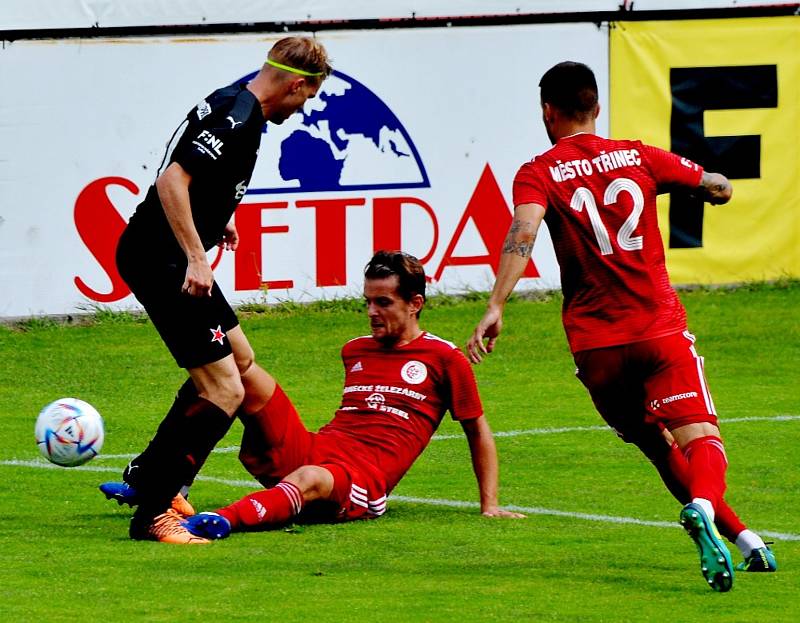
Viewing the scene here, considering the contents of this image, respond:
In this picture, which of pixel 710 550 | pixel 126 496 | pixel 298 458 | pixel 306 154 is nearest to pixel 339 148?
pixel 306 154

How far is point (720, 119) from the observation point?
15.8 m

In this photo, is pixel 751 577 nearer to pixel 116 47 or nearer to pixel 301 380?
pixel 301 380

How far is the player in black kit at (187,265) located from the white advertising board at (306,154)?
7.28 m

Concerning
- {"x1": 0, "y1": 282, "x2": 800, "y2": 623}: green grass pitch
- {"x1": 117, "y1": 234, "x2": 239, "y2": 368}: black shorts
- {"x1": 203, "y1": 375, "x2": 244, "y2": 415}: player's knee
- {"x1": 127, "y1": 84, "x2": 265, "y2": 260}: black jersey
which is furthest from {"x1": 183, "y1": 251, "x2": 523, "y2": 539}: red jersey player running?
{"x1": 127, "y1": 84, "x2": 265, "y2": 260}: black jersey

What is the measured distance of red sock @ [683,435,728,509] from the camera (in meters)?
6.29

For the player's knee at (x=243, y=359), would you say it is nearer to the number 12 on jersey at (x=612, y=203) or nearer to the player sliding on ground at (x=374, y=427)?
the player sliding on ground at (x=374, y=427)

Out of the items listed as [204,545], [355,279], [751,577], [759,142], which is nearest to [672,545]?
[751,577]

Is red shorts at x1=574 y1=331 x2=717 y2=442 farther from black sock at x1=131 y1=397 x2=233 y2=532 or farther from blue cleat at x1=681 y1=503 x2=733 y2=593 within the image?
black sock at x1=131 y1=397 x2=233 y2=532

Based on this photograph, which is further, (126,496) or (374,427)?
(374,427)

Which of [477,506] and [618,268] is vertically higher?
[618,268]

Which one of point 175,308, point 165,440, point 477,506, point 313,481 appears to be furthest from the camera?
point 477,506

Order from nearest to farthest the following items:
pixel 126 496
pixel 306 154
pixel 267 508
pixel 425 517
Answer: pixel 267 508 < pixel 126 496 < pixel 425 517 < pixel 306 154

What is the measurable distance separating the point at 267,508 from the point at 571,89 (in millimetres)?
2080

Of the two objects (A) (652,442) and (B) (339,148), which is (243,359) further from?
(B) (339,148)
